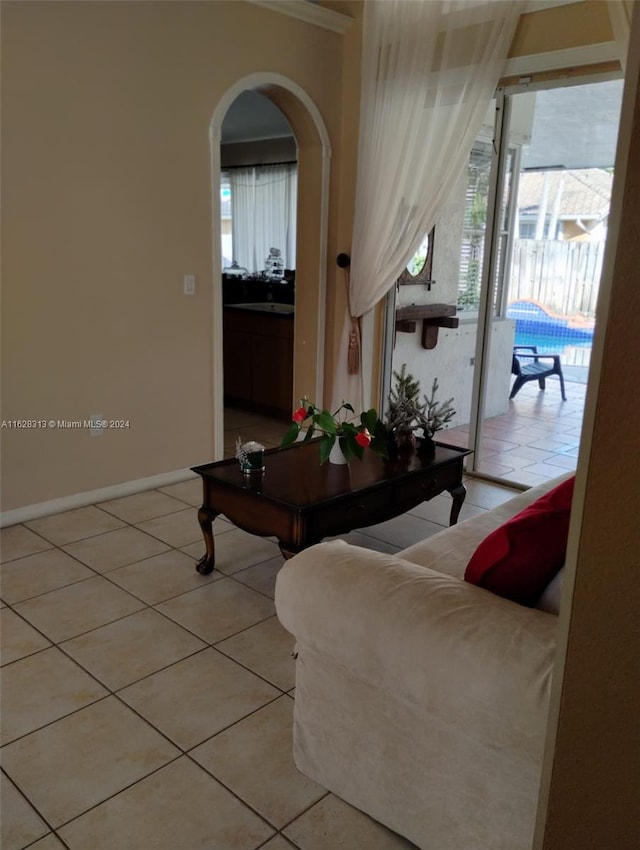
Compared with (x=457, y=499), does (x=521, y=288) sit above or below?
above

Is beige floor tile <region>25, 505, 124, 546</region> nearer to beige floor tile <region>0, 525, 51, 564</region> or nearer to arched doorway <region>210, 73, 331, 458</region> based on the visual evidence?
beige floor tile <region>0, 525, 51, 564</region>

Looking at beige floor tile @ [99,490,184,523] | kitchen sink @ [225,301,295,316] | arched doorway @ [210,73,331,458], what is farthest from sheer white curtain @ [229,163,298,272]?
beige floor tile @ [99,490,184,523]

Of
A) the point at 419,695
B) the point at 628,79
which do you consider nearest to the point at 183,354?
the point at 419,695

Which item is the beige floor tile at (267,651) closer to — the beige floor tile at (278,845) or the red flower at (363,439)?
the beige floor tile at (278,845)

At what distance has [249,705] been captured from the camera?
7.37ft

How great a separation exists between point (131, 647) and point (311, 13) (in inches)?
152

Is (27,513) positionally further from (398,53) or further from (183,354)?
(398,53)

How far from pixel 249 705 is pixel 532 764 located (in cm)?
108

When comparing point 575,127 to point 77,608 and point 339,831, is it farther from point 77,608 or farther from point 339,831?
point 339,831

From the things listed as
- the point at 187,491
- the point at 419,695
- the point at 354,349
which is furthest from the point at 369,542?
the point at 419,695

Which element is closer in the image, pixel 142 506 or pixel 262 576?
pixel 262 576

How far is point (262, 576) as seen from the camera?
123 inches

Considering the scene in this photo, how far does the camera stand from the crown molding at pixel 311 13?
418 cm

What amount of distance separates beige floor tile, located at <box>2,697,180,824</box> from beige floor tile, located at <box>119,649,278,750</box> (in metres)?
0.06
